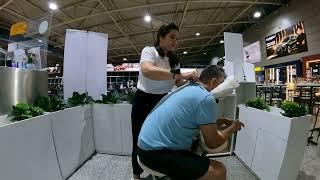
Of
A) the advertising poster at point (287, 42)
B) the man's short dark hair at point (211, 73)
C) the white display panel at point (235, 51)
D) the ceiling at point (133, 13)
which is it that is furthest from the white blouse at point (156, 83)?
the advertising poster at point (287, 42)

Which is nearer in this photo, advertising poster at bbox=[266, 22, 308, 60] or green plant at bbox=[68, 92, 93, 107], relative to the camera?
green plant at bbox=[68, 92, 93, 107]

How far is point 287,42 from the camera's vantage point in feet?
37.1

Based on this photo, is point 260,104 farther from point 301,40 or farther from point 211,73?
point 301,40

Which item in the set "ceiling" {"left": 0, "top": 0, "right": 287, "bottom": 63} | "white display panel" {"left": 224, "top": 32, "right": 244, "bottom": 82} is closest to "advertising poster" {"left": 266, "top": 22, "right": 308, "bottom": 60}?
"ceiling" {"left": 0, "top": 0, "right": 287, "bottom": 63}

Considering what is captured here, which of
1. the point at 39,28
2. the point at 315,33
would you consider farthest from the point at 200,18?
the point at 39,28

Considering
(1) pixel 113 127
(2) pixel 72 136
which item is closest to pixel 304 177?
(1) pixel 113 127

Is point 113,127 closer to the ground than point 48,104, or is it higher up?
closer to the ground

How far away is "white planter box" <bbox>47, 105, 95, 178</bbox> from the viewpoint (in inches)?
105

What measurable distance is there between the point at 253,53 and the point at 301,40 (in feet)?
14.0

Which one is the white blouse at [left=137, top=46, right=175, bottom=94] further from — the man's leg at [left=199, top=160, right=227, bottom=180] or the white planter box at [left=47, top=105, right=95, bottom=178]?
the man's leg at [left=199, top=160, right=227, bottom=180]

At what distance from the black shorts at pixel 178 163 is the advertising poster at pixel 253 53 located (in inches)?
527

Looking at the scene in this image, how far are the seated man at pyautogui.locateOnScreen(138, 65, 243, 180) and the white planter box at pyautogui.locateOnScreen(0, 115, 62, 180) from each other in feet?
3.16

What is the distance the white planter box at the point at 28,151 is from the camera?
1.88m

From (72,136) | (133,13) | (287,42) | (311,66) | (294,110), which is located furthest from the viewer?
(287,42)
